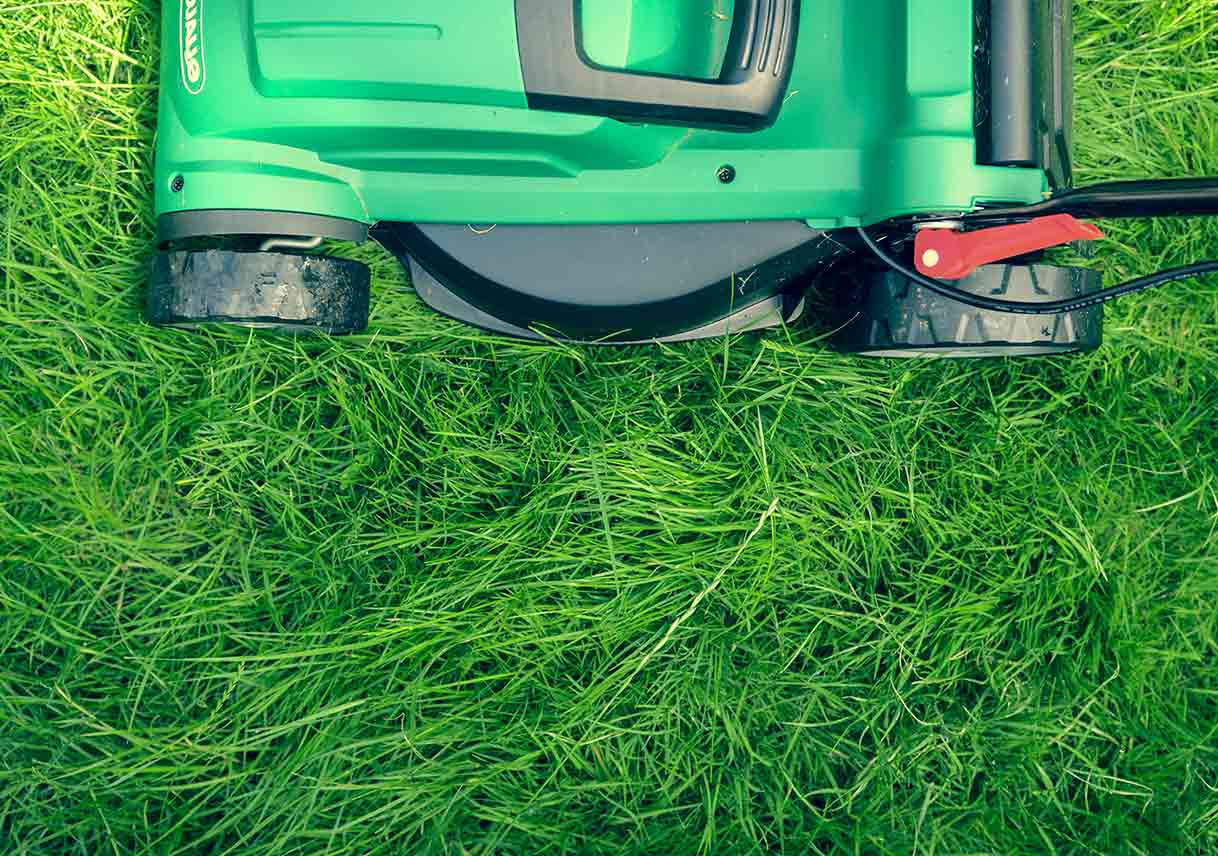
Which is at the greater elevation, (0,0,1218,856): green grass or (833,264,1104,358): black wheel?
(833,264,1104,358): black wheel

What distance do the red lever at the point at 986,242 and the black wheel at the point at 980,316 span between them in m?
0.05

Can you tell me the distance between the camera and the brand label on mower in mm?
1257

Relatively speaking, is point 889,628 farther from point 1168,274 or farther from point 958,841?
point 1168,274

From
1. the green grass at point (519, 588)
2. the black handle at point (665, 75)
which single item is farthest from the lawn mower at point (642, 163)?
the green grass at point (519, 588)

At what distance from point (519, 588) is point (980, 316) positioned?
854 millimetres

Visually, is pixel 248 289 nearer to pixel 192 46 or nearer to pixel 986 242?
pixel 192 46

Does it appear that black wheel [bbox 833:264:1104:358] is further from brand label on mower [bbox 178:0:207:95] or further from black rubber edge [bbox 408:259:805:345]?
brand label on mower [bbox 178:0:207:95]

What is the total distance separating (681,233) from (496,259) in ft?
0.98

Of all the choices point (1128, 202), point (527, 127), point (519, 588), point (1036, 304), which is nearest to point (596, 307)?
point (527, 127)

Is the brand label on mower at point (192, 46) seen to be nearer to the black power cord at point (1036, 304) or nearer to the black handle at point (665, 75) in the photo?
the black handle at point (665, 75)

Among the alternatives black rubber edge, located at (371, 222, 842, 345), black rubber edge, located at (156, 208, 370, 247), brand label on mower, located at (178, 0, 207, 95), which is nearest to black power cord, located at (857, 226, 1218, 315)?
black rubber edge, located at (371, 222, 842, 345)

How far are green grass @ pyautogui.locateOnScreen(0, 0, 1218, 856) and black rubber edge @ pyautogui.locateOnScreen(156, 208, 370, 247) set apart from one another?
9.6 inches

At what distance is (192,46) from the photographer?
1.27m

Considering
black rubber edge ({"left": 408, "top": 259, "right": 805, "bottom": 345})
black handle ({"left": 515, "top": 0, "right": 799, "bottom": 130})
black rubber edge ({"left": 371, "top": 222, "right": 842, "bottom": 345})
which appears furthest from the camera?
black rubber edge ({"left": 408, "top": 259, "right": 805, "bottom": 345})
